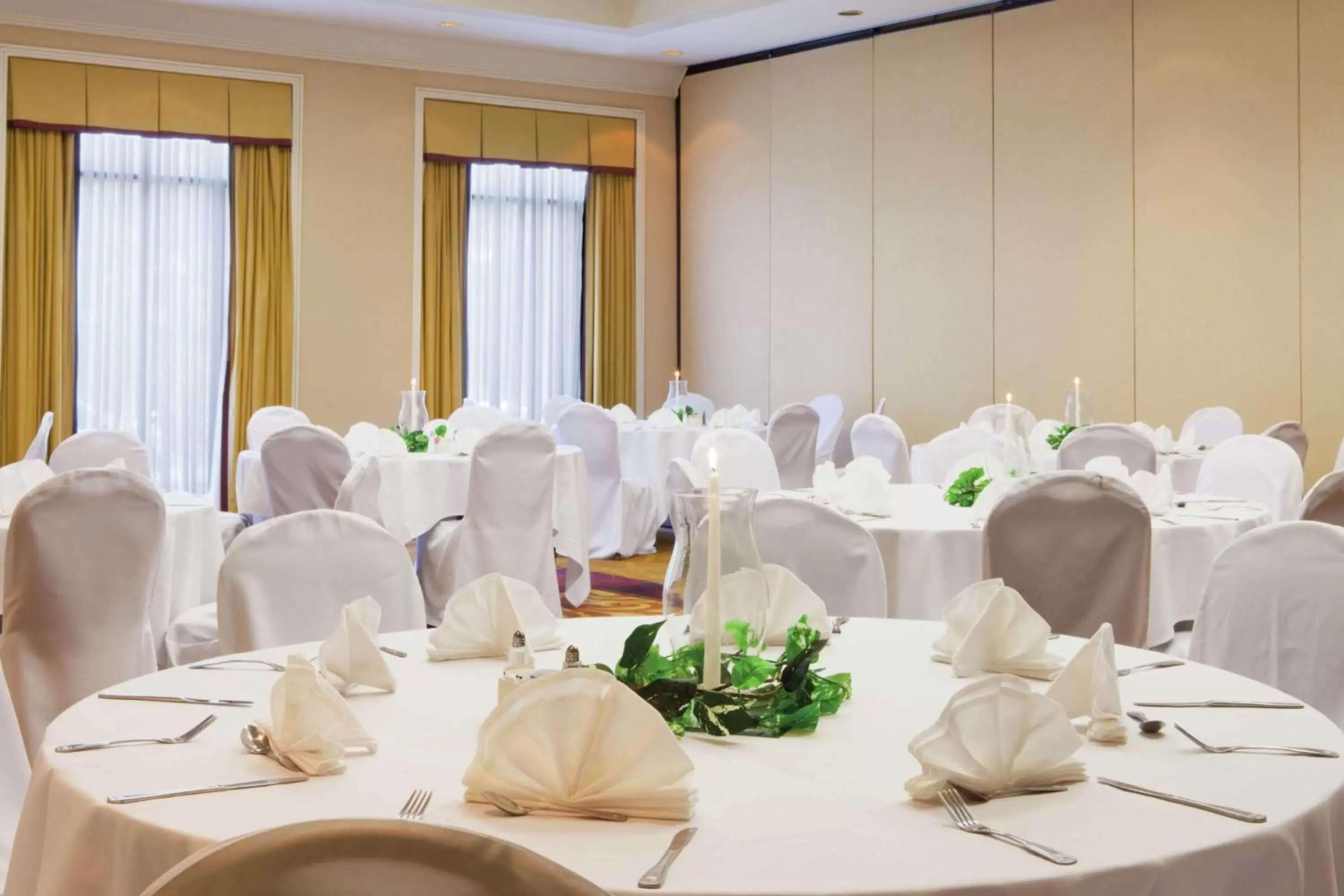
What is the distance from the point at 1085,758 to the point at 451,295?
982cm

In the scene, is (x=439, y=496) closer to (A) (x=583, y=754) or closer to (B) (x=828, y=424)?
(B) (x=828, y=424)

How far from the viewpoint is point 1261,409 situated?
8.33 metres

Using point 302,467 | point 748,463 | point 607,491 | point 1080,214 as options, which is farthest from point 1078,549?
point 1080,214

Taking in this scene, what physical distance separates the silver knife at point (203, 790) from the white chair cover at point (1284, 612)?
6.22 ft

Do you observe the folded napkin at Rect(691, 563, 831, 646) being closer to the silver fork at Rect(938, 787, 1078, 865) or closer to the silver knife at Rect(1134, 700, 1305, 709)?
the silver knife at Rect(1134, 700, 1305, 709)

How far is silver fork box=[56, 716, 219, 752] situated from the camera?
5.50ft

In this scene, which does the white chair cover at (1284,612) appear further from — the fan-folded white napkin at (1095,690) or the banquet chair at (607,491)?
the banquet chair at (607,491)

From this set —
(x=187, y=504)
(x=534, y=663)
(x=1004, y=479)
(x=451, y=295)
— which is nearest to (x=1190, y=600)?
(x=1004, y=479)

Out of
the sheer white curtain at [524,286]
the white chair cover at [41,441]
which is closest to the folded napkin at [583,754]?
the white chair cover at [41,441]

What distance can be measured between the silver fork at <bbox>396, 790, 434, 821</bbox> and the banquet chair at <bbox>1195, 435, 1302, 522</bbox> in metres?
4.43

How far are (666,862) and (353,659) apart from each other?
0.84 metres

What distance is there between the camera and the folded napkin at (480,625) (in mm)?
2248

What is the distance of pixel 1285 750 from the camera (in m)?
1.64

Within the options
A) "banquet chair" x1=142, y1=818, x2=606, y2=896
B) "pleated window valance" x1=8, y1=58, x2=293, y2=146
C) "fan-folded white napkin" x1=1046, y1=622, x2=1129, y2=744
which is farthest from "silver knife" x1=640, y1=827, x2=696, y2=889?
"pleated window valance" x1=8, y1=58, x2=293, y2=146
